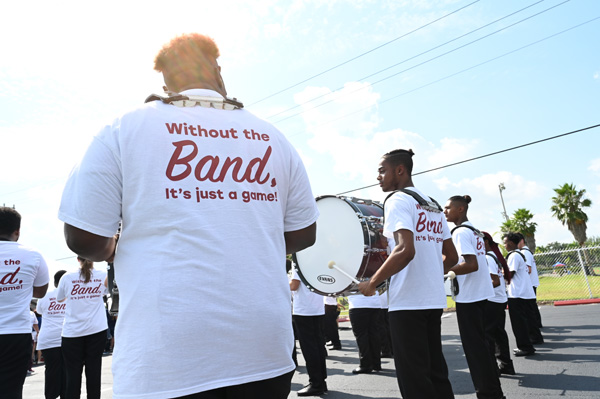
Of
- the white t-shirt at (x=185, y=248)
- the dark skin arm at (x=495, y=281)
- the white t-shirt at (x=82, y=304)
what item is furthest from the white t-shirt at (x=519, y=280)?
the white t-shirt at (x=185, y=248)

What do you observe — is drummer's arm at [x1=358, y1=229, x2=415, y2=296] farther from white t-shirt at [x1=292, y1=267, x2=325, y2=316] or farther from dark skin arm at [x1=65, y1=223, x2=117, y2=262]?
white t-shirt at [x1=292, y1=267, x2=325, y2=316]

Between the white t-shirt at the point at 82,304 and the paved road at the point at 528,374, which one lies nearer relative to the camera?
the paved road at the point at 528,374

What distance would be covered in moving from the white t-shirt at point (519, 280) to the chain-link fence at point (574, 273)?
33.5 feet

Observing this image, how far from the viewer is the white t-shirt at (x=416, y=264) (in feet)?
12.0

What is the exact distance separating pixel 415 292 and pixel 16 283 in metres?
3.53

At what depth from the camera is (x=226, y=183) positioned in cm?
160

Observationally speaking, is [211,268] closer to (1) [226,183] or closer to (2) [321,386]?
(1) [226,183]

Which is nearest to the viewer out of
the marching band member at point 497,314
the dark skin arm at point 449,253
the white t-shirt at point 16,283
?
the white t-shirt at point 16,283

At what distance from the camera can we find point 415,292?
12.0 ft

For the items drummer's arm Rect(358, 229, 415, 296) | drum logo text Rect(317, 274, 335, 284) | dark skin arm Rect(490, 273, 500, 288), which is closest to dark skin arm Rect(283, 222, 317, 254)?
drummer's arm Rect(358, 229, 415, 296)

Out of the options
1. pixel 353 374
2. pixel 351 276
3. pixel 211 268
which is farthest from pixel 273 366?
pixel 353 374

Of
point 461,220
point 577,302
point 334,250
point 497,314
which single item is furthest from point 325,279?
point 577,302

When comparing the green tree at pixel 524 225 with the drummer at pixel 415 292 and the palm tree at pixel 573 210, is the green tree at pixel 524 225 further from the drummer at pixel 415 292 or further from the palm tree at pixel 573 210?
the drummer at pixel 415 292

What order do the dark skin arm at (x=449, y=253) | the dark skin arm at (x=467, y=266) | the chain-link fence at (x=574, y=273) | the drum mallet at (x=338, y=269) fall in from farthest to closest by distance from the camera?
1. the chain-link fence at (x=574, y=273)
2. the dark skin arm at (x=467, y=266)
3. the dark skin arm at (x=449, y=253)
4. the drum mallet at (x=338, y=269)
